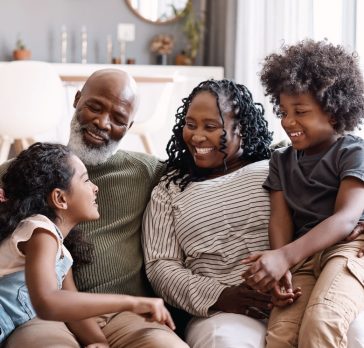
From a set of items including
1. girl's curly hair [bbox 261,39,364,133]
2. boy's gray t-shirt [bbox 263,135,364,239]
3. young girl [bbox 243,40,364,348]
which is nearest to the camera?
young girl [bbox 243,40,364,348]

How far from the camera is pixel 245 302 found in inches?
73.4

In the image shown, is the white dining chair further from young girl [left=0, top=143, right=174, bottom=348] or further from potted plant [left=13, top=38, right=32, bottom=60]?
young girl [left=0, top=143, right=174, bottom=348]

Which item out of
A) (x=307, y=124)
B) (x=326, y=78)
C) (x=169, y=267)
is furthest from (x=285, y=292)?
(x=326, y=78)

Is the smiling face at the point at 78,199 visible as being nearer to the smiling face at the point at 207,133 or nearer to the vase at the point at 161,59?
the smiling face at the point at 207,133

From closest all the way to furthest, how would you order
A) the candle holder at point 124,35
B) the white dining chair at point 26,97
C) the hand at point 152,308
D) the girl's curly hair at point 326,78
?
the hand at point 152,308 → the girl's curly hair at point 326,78 → the white dining chair at point 26,97 → the candle holder at point 124,35

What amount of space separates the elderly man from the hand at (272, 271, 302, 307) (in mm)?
334

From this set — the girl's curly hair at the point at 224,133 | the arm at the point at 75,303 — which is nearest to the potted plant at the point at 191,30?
the girl's curly hair at the point at 224,133

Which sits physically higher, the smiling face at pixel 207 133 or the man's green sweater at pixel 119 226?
the smiling face at pixel 207 133

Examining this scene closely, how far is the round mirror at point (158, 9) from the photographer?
19.8 feet

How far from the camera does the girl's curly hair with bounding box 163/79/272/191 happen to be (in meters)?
2.19

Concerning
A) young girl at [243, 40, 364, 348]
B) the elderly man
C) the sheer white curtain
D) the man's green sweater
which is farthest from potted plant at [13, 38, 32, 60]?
young girl at [243, 40, 364, 348]

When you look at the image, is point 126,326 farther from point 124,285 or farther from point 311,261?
point 311,261

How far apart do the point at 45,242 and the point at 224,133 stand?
0.70 meters

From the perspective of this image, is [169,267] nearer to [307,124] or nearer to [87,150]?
[87,150]
